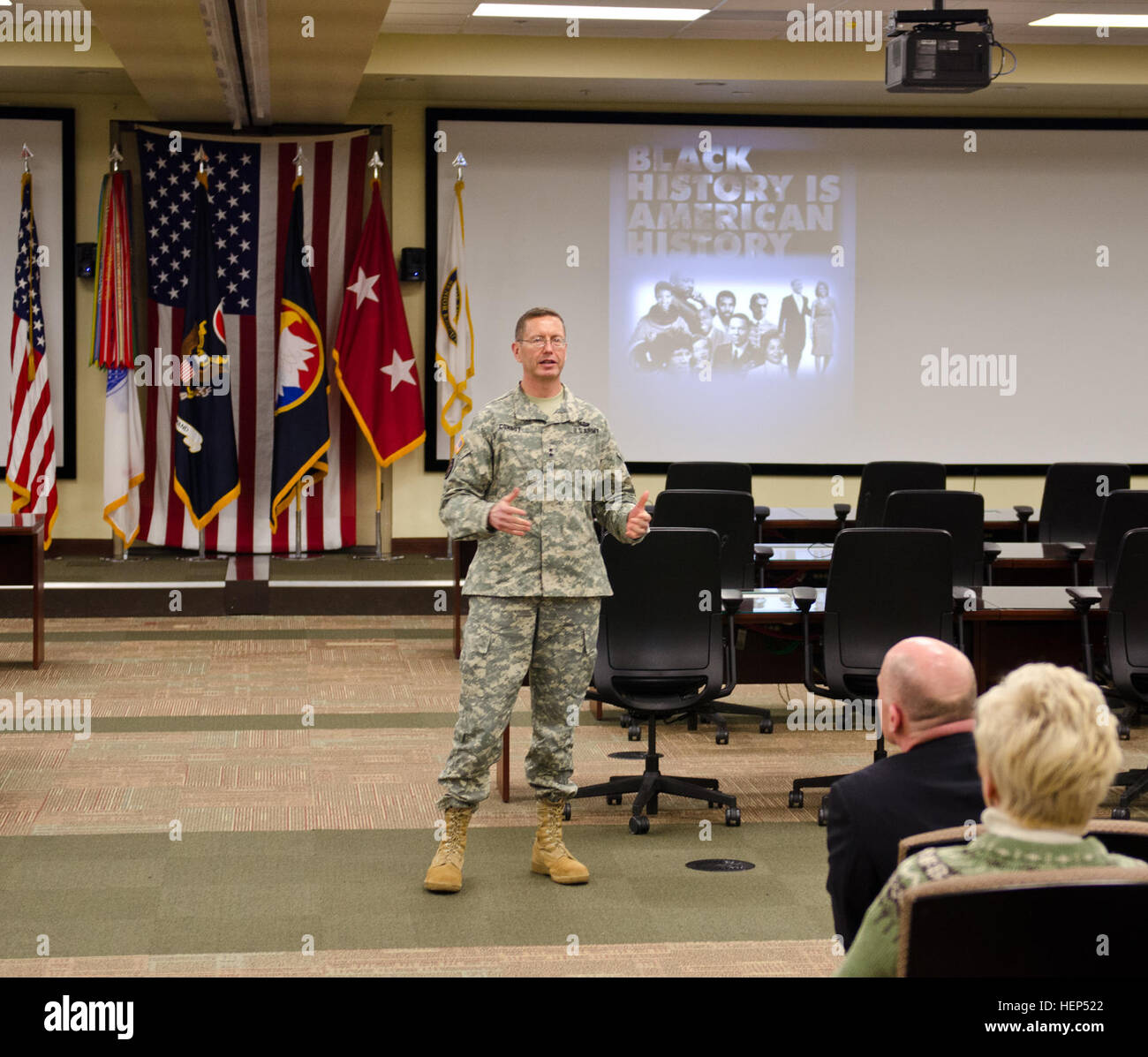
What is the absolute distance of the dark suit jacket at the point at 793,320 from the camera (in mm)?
11117

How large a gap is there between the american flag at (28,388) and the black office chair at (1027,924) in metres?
9.34

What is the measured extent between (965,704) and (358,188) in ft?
29.5

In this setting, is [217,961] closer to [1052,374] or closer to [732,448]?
[732,448]

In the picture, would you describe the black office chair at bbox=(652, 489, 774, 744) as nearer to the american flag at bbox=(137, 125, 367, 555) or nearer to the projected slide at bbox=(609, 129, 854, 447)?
the projected slide at bbox=(609, 129, 854, 447)

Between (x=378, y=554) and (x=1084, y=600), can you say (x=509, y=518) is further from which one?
(x=378, y=554)

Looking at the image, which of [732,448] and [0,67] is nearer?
[0,67]

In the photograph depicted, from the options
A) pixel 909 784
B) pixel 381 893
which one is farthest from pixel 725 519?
pixel 909 784

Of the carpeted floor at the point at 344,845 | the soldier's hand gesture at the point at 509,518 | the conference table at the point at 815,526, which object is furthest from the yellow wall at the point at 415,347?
the soldier's hand gesture at the point at 509,518

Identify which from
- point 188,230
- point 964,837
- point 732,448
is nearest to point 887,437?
point 732,448

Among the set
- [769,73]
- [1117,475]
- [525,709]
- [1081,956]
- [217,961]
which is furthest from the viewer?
[769,73]

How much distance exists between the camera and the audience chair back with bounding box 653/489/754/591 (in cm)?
661

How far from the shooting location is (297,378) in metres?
10.4
